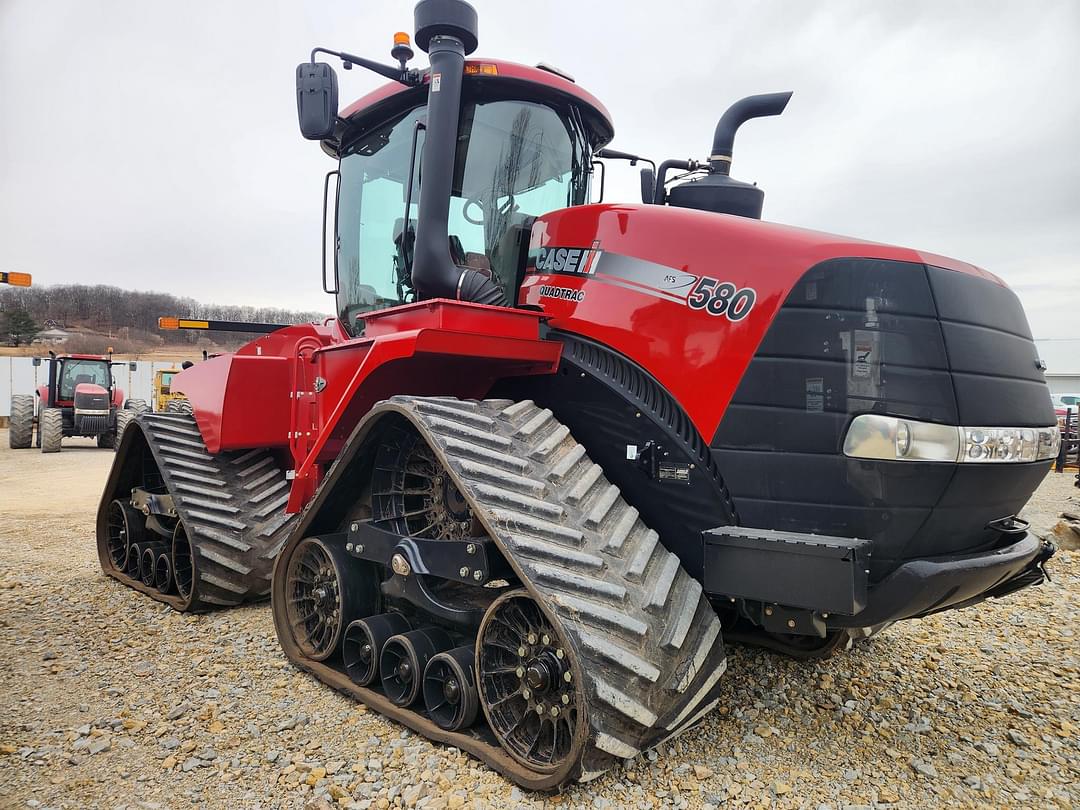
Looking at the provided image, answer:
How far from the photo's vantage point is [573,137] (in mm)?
4059

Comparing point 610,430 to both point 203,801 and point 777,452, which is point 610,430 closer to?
point 777,452

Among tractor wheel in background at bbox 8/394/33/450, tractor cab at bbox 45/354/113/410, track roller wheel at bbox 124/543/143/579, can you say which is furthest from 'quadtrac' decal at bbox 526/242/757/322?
tractor wheel in background at bbox 8/394/33/450

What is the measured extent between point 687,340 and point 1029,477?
4.53ft

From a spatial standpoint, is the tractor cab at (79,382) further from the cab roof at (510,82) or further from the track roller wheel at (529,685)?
the track roller wheel at (529,685)

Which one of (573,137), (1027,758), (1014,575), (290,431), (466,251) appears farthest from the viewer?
(290,431)

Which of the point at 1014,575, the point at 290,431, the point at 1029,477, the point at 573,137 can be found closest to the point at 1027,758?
the point at 1014,575

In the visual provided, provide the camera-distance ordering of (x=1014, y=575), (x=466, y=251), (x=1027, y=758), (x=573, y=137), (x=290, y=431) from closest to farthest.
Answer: (x=1014, y=575), (x=1027, y=758), (x=466, y=251), (x=573, y=137), (x=290, y=431)

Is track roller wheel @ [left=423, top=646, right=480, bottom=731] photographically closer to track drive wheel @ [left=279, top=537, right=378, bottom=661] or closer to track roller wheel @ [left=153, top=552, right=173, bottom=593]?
track drive wheel @ [left=279, top=537, right=378, bottom=661]

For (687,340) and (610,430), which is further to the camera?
(610,430)

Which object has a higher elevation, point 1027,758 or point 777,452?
point 777,452

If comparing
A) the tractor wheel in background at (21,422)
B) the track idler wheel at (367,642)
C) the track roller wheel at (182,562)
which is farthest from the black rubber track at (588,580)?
the tractor wheel in background at (21,422)

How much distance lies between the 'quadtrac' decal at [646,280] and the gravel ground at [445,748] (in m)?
1.74

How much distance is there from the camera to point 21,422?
1878 centimetres

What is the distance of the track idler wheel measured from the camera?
11.2 ft
